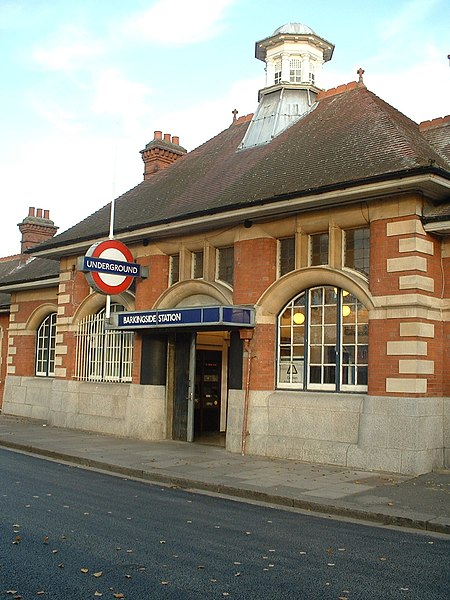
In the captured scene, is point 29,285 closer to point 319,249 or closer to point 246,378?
point 246,378

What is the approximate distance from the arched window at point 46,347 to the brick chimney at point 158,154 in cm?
619

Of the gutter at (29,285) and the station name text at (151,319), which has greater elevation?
the gutter at (29,285)

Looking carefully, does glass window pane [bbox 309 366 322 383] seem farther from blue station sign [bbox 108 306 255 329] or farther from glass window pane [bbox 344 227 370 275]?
glass window pane [bbox 344 227 370 275]

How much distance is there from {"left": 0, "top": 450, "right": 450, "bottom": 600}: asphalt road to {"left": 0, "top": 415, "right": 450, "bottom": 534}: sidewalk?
1.65 feet

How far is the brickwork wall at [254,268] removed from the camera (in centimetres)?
1498

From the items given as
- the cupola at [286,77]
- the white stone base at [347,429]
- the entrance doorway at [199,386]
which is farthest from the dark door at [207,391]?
the cupola at [286,77]

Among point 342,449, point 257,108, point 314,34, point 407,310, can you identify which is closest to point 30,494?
point 342,449

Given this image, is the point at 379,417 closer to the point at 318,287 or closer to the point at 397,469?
the point at 397,469

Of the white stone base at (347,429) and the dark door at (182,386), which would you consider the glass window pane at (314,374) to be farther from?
the dark door at (182,386)

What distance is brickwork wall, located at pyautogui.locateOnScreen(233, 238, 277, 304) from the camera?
15.0 meters

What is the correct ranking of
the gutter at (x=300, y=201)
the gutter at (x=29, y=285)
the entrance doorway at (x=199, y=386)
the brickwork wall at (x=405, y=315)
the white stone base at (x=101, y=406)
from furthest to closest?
the gutter at (x=29, y=285) → the white stone base at (x=101, y=406) → the entrance doorway at (x=199, y=386) → the brickwork wall at (x=405, y=315) → the gutter at (x=300, y=201)

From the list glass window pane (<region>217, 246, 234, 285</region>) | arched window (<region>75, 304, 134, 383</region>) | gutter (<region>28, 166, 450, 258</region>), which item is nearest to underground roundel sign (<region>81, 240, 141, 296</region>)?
gutter (<region>28, 166, 450, 258</region>)

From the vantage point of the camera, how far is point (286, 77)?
20.1m

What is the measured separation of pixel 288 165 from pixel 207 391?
7115 mm
